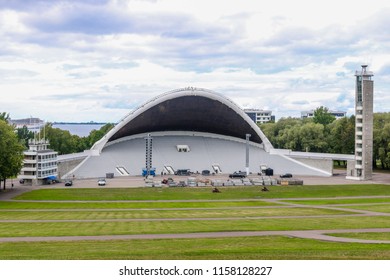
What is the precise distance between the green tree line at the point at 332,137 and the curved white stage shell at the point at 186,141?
15.1 metres

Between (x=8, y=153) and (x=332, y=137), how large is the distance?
261ft

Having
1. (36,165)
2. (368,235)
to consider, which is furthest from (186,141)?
(368,235)

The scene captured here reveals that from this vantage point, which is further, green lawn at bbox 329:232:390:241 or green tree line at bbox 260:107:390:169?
green tree line at bbox 260:107:390:169

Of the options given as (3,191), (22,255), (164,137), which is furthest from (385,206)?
(164,137)

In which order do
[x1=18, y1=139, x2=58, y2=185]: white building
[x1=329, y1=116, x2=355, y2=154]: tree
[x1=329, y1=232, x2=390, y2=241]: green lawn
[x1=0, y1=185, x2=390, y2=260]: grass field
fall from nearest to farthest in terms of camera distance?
[x1=0, y1=185, x2=390, y2=260]: grass field < [x1=329, y1=232, x2=390, y2=241]: green lawn < [x1=18, y1=139, x2=58, y2=185]: white building < [x1=329, y1=116, x2=355, y2=154]: tree

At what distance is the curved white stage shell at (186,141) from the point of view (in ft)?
318

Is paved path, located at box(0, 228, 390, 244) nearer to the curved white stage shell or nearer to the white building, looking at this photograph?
the white building

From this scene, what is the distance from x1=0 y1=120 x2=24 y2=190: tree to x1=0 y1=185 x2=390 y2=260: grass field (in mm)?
3983

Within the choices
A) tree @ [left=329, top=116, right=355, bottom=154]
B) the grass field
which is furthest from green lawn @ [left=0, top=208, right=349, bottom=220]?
tree @ [left=329, top=116, right=355, bottom=154]

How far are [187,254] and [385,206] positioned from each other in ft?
117

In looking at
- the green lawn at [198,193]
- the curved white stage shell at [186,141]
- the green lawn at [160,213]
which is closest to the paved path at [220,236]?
the green lawn at [160,213]

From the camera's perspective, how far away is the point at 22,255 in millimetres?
26562

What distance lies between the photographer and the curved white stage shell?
318ft

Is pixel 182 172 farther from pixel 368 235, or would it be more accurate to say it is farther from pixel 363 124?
pixel 368 235
